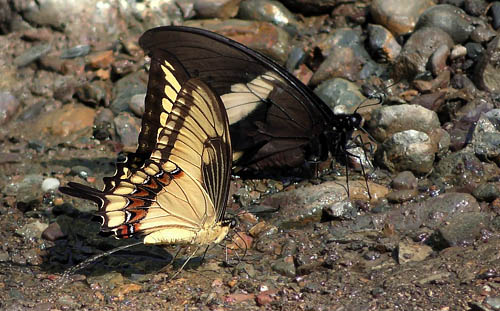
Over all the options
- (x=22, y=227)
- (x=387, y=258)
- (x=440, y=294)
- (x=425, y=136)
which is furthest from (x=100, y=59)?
(x=440, y=294)

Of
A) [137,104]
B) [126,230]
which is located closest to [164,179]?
[126,230]

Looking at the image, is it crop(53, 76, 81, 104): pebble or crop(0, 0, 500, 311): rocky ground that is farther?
crop(53, 76, 81, 104): pebble

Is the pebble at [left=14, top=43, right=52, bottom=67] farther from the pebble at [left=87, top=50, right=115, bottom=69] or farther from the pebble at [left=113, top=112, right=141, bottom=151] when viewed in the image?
the pebble at [left=113, top=112, right=141, bottom=151]

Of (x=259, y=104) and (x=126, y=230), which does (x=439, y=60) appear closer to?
(x=259, y=104)

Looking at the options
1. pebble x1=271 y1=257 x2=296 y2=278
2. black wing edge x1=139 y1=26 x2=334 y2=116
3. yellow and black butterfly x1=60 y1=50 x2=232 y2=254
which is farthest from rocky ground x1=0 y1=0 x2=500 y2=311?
black wing edge x1=139 y1=26 x2=334 y2=116

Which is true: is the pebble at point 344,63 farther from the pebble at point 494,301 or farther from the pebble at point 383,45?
the pebble at point 494,301
